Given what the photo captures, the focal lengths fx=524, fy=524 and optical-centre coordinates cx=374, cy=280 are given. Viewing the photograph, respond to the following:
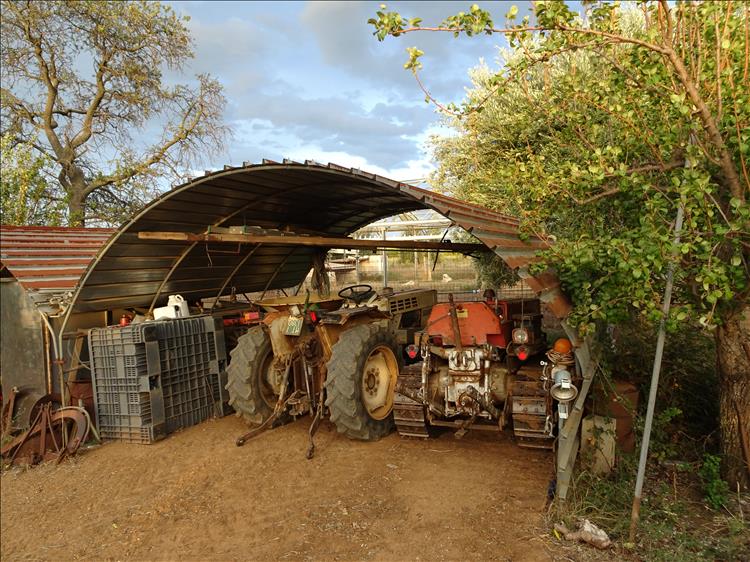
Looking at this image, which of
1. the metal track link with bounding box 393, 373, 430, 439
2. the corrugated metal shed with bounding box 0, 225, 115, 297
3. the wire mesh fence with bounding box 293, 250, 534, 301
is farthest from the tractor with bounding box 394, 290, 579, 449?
the wire mesh fence with bounding box 293, 250, 534, 301

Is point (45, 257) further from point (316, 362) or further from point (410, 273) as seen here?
point (410, 273)

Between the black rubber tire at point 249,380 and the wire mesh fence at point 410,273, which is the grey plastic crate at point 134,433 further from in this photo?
the wire mesh fence at point 410,273

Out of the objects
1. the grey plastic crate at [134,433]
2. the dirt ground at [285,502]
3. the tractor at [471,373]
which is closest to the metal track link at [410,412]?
the tractor at [471,373]

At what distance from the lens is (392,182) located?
524 centimetres

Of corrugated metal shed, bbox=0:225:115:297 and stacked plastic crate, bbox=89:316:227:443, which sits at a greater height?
corrugated metal shed, bbox=0:225:115:297

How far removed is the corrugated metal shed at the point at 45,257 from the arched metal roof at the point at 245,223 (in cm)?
63

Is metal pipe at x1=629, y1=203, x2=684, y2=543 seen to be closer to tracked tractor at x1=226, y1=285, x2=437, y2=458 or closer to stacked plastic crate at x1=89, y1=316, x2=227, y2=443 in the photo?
tracked tractor at x1=226, y1=285, x2=437, y2=458

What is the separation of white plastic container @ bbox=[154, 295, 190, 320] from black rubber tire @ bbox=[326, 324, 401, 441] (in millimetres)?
3102

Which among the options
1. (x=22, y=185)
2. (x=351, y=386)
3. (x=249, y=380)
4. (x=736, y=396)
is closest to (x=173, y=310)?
(x=249, y=380)

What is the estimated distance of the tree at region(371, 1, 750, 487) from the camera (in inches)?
138

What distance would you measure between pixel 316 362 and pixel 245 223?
3009 mm

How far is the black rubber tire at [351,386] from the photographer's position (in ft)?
18.6

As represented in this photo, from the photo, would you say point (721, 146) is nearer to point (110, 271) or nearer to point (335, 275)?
point (110, 271)

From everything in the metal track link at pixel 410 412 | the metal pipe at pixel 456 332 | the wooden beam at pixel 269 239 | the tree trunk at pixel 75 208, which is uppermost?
the tree trunk at pixel 75 208
